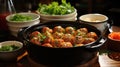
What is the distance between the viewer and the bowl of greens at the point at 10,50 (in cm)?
154

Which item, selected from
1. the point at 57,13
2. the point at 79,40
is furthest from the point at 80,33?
the point at 57,13

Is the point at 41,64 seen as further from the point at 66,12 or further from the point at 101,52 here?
the point at 66,12

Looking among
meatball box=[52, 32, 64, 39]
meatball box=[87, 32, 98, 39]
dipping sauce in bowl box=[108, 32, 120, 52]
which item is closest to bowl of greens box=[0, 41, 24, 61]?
meatball box=[52, 32, 64, 39]

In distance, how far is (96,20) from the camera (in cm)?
198

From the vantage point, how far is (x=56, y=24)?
1.79m

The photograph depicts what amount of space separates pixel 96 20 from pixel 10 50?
82 cm

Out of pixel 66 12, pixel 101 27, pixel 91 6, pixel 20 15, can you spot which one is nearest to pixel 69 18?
pixel 66 12

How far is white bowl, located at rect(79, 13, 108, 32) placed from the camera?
1819 millimetres

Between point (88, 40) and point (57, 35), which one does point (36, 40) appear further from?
point (88, 40)

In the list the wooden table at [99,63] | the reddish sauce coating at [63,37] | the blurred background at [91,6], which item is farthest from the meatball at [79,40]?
the blurred background at [91,6]

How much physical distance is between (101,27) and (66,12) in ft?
1.09

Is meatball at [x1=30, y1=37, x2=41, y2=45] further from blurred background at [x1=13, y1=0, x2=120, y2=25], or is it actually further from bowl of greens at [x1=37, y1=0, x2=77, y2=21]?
blurred background at [x1=13, y1=0, x2=120, y2=25]

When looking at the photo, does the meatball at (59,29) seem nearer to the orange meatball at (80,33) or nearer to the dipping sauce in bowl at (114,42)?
the orange meatball at (80,33)

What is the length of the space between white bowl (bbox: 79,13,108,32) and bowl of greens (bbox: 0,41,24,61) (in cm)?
58
